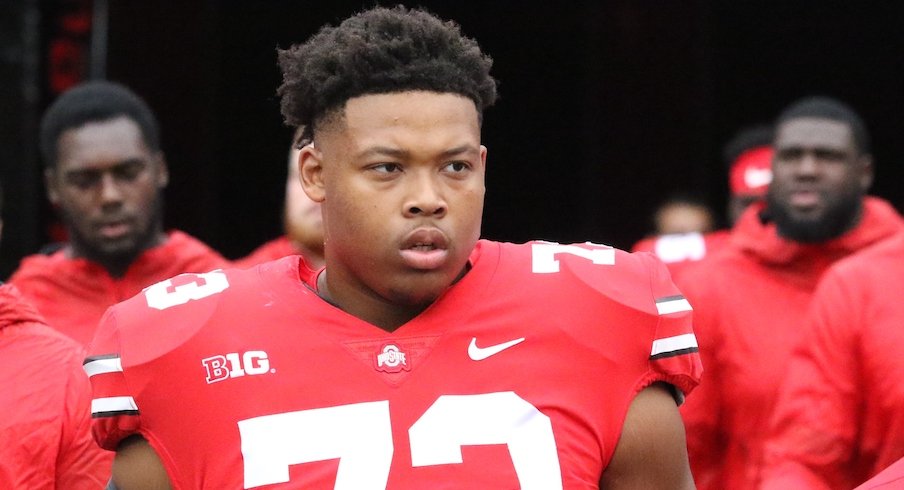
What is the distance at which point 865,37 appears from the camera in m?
9.45

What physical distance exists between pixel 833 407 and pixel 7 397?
6.86 feet

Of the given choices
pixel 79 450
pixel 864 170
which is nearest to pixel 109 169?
pixel 79 450

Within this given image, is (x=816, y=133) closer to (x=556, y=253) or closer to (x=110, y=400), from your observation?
(x=556, y=253)

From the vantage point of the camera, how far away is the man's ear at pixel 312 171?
3004mm

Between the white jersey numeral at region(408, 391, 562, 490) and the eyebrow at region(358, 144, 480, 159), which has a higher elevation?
the eyebrow at region(358, 144, 480, 159)

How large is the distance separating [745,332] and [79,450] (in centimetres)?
250

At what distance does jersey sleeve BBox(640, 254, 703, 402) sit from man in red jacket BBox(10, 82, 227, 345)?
2.35 metres

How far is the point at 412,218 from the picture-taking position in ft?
9.24

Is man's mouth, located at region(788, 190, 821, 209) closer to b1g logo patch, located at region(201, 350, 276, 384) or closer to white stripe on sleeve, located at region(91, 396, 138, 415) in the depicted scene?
b1g logo patch, located at region(201, 350, 276, 384)

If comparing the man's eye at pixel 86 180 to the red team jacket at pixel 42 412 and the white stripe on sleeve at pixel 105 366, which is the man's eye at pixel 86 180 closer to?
the red team jacket at pixel 42 412

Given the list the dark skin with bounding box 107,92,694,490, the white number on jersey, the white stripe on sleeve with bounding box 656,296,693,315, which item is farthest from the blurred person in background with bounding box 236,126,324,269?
the white stripe on sleeve with bounding box 656,296,693,315

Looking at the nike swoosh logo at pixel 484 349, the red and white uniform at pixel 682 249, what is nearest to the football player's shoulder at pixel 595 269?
the nike swoosh logo at pixel 484 349

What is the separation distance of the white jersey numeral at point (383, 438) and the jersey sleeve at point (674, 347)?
9.5 inches

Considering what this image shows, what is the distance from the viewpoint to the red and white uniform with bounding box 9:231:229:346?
4934mm
